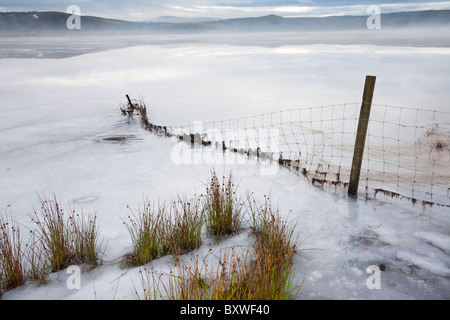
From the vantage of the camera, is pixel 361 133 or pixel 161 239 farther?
pixel 361 133

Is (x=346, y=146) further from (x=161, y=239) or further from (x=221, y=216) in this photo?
(x=161, y=239)

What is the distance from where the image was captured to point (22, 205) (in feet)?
15.7

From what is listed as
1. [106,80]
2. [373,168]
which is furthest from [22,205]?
[106,80]

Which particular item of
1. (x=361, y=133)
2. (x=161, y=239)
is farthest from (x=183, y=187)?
(x=361, y=133)

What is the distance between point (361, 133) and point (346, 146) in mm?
2876

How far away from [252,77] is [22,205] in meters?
16.5

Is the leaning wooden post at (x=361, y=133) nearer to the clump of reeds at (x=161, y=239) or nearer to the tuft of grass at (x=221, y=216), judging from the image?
the tuft of grass at (x=221, y=216)

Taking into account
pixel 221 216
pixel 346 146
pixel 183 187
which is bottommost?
pixel 183 187

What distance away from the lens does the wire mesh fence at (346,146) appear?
5492 millimetres

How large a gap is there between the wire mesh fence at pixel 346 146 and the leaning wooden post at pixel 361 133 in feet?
0.60

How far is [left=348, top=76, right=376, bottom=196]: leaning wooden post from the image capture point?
451 centimetres

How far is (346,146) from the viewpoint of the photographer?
7.48 m

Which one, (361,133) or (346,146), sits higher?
(361,133)

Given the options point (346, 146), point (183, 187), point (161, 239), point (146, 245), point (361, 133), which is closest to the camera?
point (146, 245)
